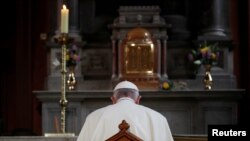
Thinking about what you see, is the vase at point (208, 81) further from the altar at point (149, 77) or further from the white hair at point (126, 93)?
the white hair at point (126, 93)

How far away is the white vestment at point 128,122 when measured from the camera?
455 centimetres

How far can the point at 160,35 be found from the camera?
9984 mm

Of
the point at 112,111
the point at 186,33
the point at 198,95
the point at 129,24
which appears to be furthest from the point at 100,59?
the point at 112,111

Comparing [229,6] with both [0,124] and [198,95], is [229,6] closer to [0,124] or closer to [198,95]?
[198,95]

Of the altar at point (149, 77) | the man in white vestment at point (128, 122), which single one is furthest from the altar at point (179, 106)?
the man in white vestment at point (128, 122)

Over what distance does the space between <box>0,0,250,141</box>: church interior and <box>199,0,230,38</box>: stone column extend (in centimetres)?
2

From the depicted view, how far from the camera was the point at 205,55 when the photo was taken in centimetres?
943

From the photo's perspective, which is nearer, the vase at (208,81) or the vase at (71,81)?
the vase at (208,81)

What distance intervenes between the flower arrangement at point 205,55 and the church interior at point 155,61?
3 cm

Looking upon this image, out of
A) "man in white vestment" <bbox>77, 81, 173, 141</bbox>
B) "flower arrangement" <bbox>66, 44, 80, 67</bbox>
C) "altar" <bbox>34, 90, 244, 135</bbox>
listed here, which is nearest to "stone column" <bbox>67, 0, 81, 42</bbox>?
"flower arrangement" <bbox>66, 44, 80, 67</bbox>

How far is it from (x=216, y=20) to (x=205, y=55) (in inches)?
37.0

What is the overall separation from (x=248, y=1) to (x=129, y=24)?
2224mm

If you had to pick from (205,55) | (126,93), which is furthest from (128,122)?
(205,55)

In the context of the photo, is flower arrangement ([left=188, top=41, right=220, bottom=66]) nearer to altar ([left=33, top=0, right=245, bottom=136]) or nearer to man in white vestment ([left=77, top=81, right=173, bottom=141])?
altar ([left=33, top=0, right=245, bottom=136])
